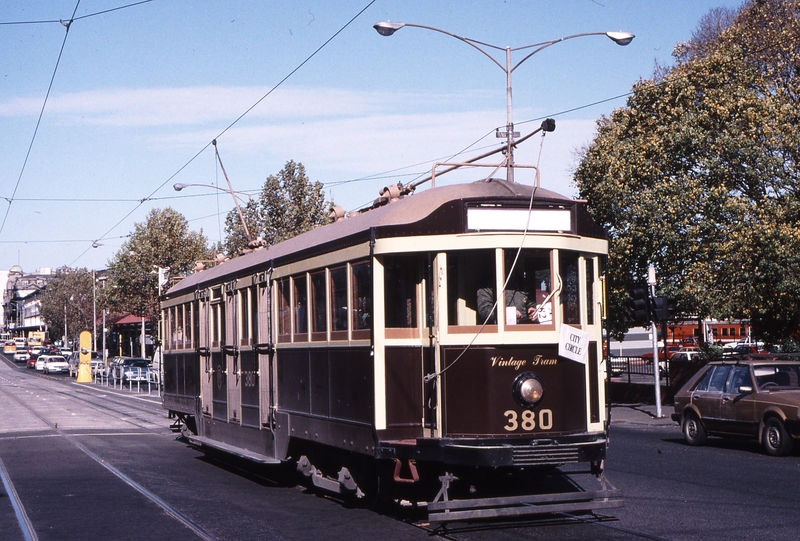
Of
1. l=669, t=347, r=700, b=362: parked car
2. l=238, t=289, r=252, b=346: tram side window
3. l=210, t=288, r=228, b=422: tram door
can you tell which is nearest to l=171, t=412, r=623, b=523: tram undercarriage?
l=238, t=289, r=252, b=346: tram side window

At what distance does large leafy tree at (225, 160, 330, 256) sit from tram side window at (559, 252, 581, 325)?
93.5 feet

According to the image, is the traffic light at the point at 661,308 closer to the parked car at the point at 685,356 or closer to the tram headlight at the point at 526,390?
the parked car at the point at 685,356

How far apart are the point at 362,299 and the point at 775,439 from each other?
346 inches

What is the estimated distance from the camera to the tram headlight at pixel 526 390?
919cm

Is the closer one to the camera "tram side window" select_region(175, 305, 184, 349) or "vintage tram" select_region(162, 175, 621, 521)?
"vintage tram" select_region(162, 175, 621, 521)

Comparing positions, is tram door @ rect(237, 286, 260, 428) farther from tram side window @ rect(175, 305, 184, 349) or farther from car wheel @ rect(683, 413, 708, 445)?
car wheel @ rect(683, 413, 708, 445)

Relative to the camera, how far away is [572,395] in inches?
372

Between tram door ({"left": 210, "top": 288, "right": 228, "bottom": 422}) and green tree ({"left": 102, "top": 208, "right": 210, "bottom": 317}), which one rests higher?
green tree ({"left": 102, "top": 208, "right": 210, "bottom": 317})

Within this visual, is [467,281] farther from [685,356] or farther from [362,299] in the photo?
[685,356]

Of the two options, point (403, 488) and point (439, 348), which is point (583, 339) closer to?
point (439, 348)

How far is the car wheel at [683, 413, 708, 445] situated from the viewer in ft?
58.5

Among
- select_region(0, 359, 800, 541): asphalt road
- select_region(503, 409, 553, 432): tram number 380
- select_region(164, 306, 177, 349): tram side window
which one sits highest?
select_region(164, 306, 177, 349): tram side window

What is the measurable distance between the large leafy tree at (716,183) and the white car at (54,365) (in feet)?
182

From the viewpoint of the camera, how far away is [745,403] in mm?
16516
